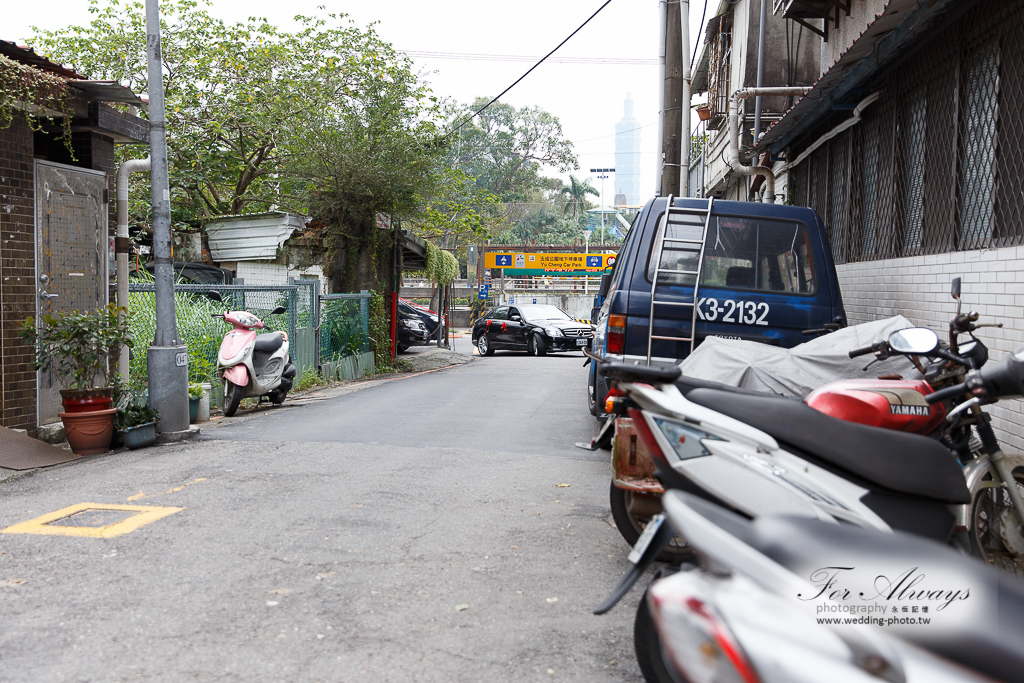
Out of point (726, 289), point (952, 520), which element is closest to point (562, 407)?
point (726, 289)

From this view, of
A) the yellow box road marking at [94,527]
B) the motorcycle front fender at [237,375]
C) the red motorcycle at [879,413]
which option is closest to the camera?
the red motorcycle at [879,413]

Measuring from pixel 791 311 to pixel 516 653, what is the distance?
3.62m

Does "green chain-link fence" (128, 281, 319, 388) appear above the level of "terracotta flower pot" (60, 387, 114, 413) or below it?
above

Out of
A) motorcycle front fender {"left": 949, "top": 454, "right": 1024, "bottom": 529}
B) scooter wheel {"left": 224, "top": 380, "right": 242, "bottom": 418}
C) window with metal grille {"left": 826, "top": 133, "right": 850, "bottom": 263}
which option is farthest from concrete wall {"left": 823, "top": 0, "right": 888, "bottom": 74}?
scooter wheel {"left": 224, "top": 380, "right": 242, "bottom": 418}

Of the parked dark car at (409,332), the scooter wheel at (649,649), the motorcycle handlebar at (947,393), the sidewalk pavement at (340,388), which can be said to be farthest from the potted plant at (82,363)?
the parked dark car at (409,332)

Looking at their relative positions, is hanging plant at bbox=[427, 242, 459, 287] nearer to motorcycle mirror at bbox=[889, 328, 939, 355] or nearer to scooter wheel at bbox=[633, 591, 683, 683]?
motorcycle mirror at bbox=[889, 328, 939, 355]

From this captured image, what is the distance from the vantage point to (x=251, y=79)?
72.7 ft

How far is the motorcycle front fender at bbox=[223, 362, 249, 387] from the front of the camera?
33.6 feet

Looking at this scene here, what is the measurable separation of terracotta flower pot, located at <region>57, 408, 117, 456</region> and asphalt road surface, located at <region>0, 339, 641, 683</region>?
26 cm

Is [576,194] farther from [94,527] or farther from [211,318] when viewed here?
[94,527]

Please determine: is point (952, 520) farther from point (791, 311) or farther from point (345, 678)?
point (791, 311)

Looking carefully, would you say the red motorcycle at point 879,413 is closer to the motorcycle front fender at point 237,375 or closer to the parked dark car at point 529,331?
the motorcycle front fender at point 237,375

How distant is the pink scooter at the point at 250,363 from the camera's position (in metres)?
10.3

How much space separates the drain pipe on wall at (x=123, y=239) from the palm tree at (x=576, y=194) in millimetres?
55706
